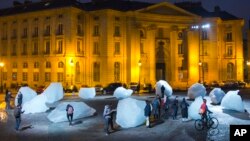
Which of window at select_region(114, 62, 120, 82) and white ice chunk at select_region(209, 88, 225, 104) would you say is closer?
white ice chunk at select_region(209, 88, 225, 104)

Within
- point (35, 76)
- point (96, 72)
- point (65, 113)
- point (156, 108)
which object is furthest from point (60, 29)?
point (156, 108)

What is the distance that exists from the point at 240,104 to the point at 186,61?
55.1 metres

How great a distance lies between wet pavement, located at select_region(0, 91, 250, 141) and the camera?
24.8 meters

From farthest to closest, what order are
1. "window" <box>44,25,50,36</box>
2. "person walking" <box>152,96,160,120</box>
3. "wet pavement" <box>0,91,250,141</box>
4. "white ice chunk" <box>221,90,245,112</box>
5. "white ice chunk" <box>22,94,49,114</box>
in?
"window" <box>44,25,50,36</box> → "white ice chunk" <box>22,94,49,114</box> → "white ice chunk" <box>221,90,245,112</box> → "person walking" <box>152,96,160,120</box> → "wet pavement" <box>0,91,250,141</box>

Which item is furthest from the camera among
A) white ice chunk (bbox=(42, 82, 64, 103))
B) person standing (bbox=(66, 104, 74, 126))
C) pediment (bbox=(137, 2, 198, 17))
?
pediment (bbox=(137, 2, 198, 17))

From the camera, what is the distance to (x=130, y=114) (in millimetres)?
28969

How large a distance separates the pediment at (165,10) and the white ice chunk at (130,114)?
189 feet

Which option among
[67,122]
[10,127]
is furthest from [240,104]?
[10,127]

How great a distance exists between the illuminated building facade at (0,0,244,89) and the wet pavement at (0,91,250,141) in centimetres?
4768

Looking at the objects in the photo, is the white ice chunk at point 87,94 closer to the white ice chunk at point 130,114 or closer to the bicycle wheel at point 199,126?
the white ice chunk at point 130,114

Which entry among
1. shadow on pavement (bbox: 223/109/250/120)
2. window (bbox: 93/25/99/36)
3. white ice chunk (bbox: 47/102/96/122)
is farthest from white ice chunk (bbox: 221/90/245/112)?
window (bbox: 93/25/99/36)

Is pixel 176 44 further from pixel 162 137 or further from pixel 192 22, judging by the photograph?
pixel 162 137

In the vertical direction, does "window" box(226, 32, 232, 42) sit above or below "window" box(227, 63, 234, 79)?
above

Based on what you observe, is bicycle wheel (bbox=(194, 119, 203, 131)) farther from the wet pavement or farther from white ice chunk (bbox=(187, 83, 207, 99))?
white ice chunk (bbox=(187, 83, 207, 99))
